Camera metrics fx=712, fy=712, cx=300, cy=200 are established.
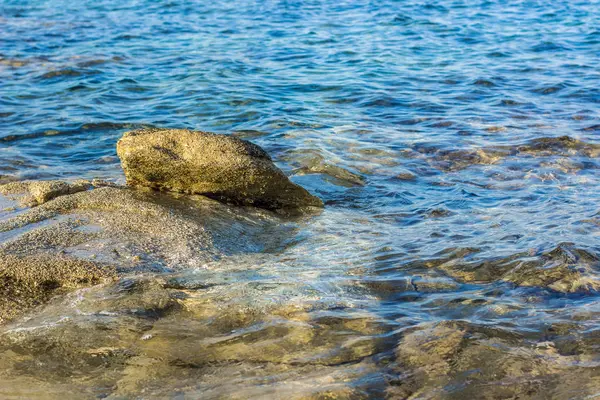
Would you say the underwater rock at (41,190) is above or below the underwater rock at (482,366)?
above

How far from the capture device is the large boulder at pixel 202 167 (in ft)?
19.8

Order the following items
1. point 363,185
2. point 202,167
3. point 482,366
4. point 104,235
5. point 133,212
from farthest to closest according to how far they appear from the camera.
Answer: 1. point 363,185
2. point 202,167
3. point 133,212
4. point 104,235
5. point 482,366

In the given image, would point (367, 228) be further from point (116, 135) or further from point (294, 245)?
point (116, 135)

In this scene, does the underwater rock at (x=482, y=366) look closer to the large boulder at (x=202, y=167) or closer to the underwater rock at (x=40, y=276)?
the underwater rock at (x=40, y=276)

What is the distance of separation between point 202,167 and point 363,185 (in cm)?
187

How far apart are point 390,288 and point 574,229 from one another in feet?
6.33

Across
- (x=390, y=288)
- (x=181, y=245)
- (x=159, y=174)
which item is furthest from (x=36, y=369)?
(x=159, y=174)

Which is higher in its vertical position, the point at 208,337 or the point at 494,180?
the point at 208,337

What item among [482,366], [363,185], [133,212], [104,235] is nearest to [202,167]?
[133,212]

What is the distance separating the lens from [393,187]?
23.4 feet

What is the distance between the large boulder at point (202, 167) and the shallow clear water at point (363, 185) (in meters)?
0.43

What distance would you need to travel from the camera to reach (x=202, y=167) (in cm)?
604

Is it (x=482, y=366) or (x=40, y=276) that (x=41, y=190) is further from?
(x=482, y=366)

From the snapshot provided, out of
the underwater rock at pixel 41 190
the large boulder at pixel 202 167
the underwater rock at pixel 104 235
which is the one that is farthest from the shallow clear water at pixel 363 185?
the underwater rock at pixel 41 190
